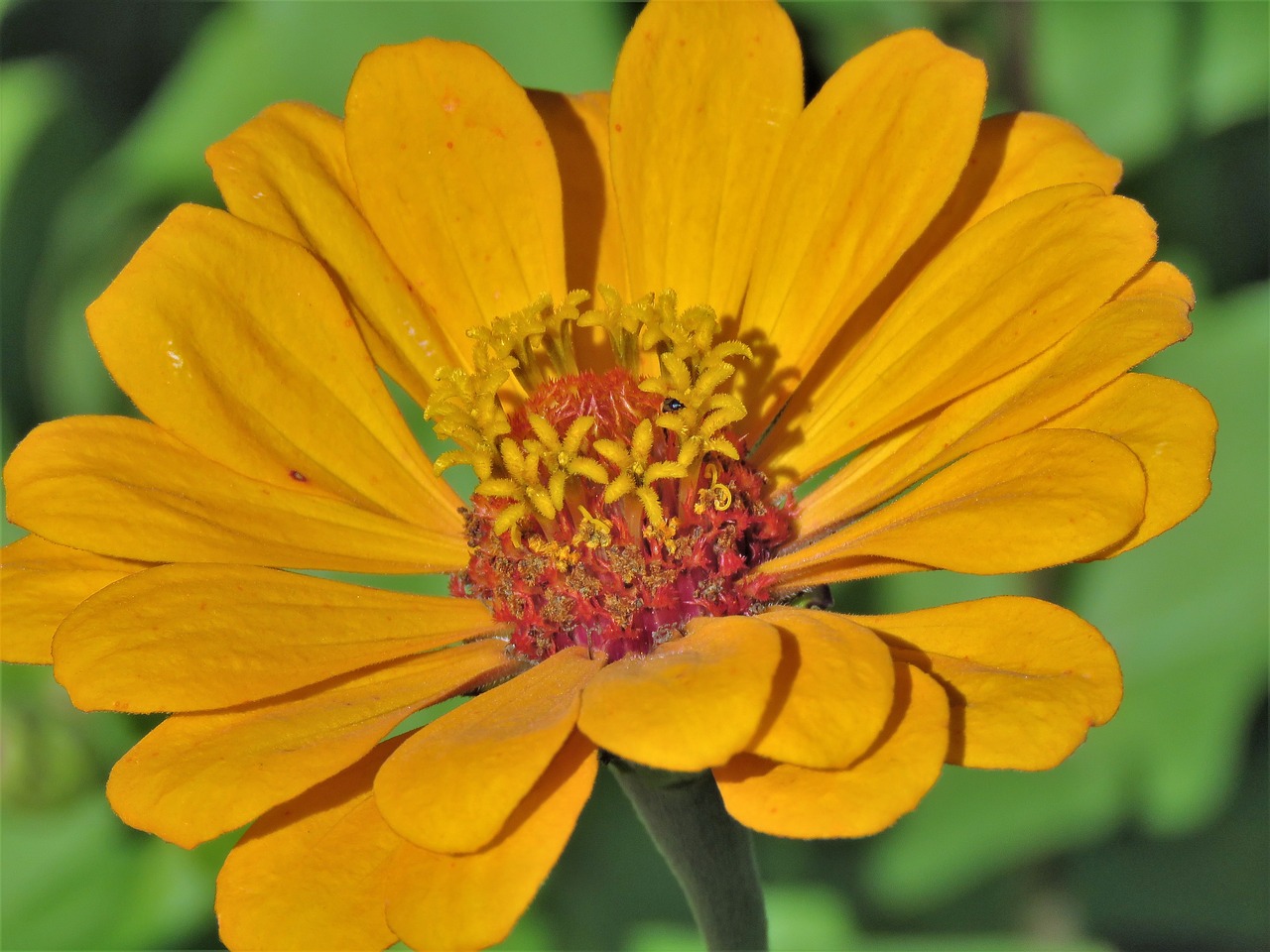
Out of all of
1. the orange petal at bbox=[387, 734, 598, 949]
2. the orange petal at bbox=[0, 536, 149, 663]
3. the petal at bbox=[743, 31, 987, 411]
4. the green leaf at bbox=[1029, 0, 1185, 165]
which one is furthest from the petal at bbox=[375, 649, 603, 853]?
the green leaf at bbox=[1029, 0, 1185, 165]

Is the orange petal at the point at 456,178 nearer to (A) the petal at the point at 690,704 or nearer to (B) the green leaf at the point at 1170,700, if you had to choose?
(A) the petal at the point at 690,704

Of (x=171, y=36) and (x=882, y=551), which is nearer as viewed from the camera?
(x=882, y=551)

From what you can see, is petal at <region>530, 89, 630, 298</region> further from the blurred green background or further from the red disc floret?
the blurred green background

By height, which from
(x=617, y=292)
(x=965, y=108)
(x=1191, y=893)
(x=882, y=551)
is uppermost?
(x=965, y=108)

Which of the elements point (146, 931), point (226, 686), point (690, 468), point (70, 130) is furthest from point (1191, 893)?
point (70, 130)

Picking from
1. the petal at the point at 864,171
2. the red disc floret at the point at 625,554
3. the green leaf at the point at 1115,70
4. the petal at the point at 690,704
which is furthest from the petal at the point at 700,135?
the green leaf at the point at 1115,70

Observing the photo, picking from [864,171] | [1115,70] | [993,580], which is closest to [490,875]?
[864,171]

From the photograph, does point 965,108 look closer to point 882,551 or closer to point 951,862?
point 882,551
